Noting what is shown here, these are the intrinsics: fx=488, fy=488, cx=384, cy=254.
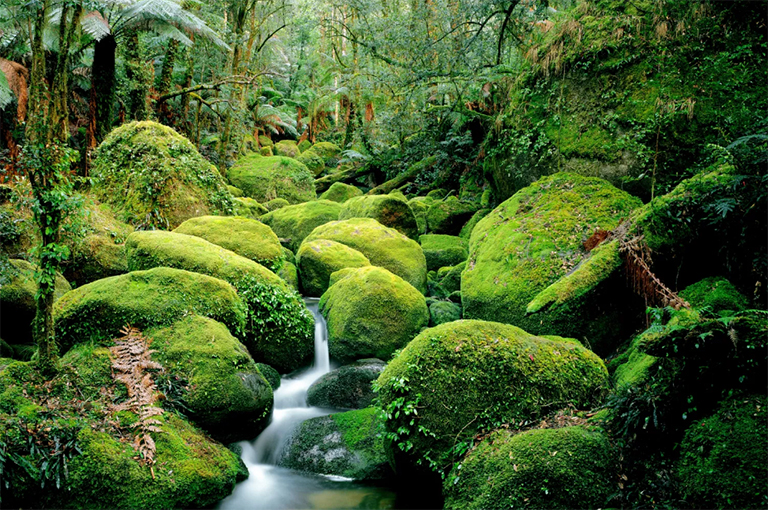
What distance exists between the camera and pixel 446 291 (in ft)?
33.6

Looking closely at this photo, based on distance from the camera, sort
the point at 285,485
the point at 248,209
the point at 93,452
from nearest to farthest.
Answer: the point at 93,452 < the point at 285,485 < the point at 248,209

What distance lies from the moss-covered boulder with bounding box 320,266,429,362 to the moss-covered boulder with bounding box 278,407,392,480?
1753mm

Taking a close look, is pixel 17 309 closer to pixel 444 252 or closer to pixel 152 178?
pixel 152 178

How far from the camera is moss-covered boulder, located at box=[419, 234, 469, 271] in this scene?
12008 millimetres

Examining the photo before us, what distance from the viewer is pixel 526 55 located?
10.7 meters

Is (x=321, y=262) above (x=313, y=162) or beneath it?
beneath

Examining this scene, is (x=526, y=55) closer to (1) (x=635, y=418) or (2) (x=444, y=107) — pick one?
(2) (x=444, y=107)

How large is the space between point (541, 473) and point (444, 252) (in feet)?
27.4

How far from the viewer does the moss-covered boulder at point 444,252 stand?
473 inches

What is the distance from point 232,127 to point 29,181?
589 inches

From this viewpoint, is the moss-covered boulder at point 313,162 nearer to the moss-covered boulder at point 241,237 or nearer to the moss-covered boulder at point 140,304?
the moss-covered boulder at point 241,237

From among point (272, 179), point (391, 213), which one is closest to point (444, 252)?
point (391, 213)

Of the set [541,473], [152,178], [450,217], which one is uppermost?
[152,178]

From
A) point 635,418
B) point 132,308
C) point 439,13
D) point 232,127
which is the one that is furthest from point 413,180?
point 635,418
